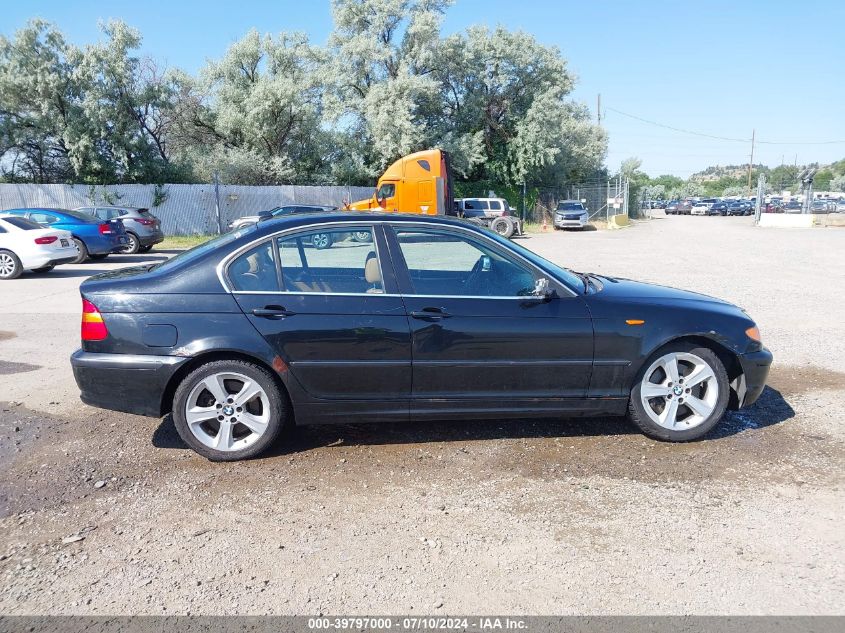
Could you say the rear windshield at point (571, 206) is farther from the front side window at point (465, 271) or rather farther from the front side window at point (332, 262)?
the front side window at point (332, 262)

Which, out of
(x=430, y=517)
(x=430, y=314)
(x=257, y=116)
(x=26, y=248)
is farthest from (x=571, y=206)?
(x=430, y=517)

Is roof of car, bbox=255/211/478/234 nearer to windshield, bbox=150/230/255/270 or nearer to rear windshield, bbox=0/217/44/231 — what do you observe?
windshield, bbox=150/230/255/270

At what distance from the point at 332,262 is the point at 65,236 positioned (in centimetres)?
1168

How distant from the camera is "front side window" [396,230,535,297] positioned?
4215mm

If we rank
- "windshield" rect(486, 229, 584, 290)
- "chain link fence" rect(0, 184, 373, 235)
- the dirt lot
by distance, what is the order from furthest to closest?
"chain link fence" rect(0, 184, 373, 235) < "windshield" rect(486, 229, 584, 290) < the dirt lot

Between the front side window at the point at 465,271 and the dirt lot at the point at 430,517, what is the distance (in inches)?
42.6

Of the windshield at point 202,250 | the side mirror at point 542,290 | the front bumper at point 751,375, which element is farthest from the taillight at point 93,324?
the front bumper at point 751,375

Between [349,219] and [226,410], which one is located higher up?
[349,219]

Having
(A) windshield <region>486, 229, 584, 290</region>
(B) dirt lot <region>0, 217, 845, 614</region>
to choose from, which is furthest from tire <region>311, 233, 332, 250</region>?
(B) dirt lot <region>0, 217, 845, 614</region>

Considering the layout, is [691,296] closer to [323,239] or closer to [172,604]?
[323,239]

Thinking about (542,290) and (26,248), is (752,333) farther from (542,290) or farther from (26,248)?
(26,248)

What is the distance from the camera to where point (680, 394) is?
433cm

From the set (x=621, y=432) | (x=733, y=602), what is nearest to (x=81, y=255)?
(x=621, y=432)

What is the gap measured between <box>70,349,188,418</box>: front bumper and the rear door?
25.3 inches
